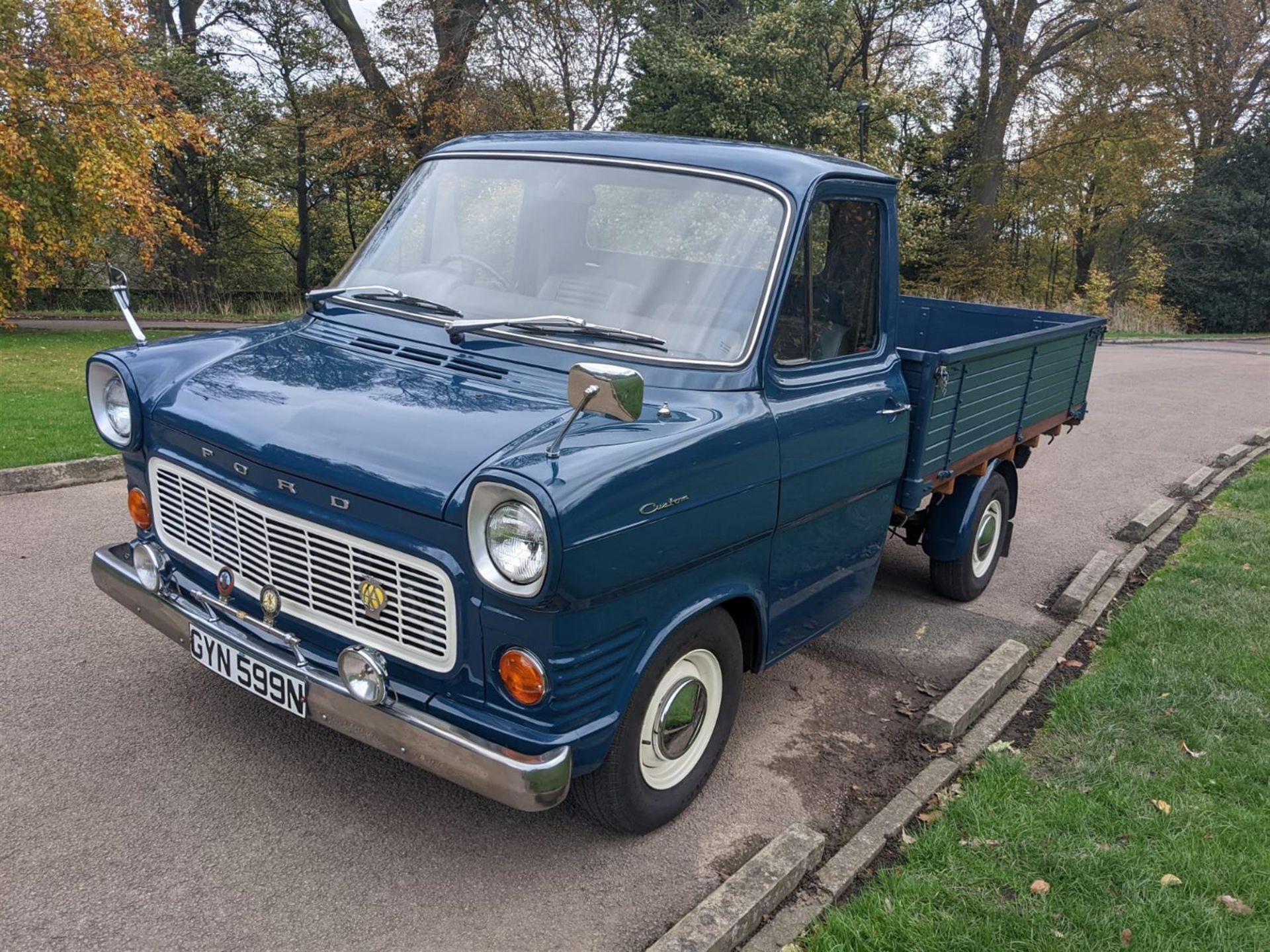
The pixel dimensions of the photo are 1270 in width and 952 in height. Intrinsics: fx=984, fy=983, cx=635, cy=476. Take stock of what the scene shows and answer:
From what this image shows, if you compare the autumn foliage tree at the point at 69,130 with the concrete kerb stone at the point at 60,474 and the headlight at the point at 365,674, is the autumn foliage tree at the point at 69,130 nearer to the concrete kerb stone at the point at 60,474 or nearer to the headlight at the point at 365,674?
the concrete kerb stone at the point at 60,474

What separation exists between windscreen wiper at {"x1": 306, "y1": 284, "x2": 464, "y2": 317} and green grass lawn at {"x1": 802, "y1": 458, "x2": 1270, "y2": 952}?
247 cm

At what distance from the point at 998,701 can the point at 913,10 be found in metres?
29.4

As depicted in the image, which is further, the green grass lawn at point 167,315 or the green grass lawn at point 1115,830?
the green grass lawn at point 167,315

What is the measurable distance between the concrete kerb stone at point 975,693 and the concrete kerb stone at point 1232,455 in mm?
6182

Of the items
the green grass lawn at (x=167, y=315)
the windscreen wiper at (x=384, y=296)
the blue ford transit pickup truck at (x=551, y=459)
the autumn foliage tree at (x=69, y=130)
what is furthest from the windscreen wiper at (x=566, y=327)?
the green grass lawn at (x=167, y=315)

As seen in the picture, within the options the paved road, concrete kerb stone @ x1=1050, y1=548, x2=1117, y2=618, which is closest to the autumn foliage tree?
the paved road

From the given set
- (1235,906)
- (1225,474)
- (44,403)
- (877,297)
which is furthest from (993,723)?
(44,403)

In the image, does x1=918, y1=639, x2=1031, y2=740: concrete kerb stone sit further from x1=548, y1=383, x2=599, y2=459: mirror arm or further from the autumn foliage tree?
the autumn foliage tree

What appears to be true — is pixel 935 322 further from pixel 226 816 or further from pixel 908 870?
pixel 226 816

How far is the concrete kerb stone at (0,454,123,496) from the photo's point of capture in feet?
21.3

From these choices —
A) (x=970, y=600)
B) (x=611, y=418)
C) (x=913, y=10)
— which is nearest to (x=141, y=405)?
(x=611, y=418)

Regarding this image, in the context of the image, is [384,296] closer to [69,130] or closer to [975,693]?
[975,693]

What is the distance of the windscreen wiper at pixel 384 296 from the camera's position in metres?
3.72

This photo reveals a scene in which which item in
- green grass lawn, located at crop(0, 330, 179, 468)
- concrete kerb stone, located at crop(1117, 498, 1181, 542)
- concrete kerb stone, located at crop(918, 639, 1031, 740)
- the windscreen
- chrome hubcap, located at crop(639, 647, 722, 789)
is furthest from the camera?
green grass lawn, located at crop(0, 330, 179, 468)
